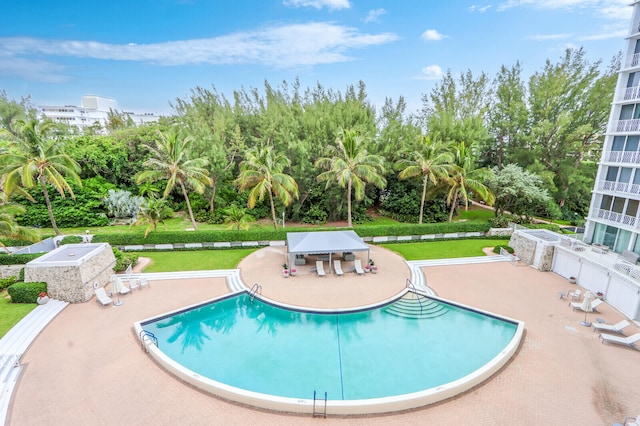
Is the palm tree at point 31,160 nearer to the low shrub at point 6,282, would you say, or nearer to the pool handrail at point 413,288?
the low shrub at point 6,282

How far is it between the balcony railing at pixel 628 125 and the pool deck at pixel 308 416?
11554 millimetres

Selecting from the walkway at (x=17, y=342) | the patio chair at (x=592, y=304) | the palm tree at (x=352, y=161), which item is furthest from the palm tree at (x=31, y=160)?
the patio chair at (x=592, y=304)

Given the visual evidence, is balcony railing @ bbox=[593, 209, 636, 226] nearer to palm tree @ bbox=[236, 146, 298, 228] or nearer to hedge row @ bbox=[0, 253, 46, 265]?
palm tree @ bbox=[236, 146, 298, 228]

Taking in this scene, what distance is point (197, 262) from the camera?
21.3 m

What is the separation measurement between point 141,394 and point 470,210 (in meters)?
36.6

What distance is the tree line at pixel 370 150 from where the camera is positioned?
1064 inches

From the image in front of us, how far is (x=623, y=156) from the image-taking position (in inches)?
781

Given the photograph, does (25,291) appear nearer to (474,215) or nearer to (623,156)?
(623,156)

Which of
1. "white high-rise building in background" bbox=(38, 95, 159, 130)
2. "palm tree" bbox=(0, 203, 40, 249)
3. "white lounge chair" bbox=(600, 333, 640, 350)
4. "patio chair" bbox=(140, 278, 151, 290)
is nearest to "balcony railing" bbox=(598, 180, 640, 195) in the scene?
"white lounge chair" bbox=(600, 333, 640, 350)

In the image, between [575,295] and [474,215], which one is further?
[474,215]

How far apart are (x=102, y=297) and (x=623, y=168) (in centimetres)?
3279

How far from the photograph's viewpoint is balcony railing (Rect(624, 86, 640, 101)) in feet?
62.3

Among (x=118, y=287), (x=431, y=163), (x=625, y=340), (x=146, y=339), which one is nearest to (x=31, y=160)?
(x=118, y=287)

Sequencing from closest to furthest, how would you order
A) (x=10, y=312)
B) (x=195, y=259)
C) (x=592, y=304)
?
(x=10, y=312) < (x=592, y=304) < (x=195, y=259)
